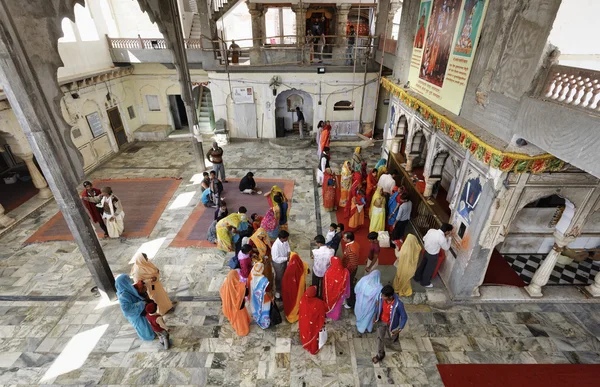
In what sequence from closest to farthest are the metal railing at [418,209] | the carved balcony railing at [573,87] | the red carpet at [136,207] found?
the carved balcony railing at [573,87] < the metal railing at [418,209] < the red carpet at [136,207]

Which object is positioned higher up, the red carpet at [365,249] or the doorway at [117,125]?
the doorway at [117,125]

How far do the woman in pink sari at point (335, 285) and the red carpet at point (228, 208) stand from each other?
3.18 m

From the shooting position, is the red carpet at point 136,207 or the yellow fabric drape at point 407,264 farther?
the red carpet at point 136,207

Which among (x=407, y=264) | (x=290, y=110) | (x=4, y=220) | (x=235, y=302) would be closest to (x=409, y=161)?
(x=407, y=264)

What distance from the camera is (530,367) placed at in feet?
16.0

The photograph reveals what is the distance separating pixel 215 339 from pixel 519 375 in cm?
504

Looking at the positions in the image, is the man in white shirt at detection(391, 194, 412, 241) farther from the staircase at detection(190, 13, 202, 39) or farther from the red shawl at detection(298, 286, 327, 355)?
the staircase at detection(190, 13, 202, 39)

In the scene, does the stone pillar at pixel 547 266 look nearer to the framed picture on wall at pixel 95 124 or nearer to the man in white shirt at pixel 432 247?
the man in white shirt at pixel 432 247

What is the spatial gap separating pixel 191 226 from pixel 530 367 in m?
7.92

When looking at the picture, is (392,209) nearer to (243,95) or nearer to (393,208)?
(393,208)

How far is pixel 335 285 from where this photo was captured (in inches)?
207

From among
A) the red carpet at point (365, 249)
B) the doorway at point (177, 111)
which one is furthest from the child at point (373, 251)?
the doorway at point (177, 111)

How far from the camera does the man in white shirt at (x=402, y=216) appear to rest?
23.2ft

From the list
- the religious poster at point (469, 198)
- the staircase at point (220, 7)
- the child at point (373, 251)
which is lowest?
the child at point (373, 251)
